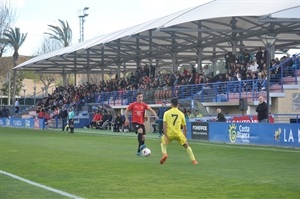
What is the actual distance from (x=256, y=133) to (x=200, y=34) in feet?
65.4

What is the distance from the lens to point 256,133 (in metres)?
26.9

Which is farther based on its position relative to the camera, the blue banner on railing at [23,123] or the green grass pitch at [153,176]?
the blue banner on railing at [23,123]

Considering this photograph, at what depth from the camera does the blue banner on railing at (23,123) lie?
186 feet

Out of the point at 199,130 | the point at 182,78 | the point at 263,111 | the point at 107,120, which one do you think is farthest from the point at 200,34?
the point at 263,111

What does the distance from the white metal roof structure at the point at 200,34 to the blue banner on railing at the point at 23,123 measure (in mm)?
6258

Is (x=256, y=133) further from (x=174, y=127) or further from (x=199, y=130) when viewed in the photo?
(x=174, y=127)

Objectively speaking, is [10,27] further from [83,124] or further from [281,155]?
[281,155]

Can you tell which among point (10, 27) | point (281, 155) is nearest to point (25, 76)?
point (10, 27)

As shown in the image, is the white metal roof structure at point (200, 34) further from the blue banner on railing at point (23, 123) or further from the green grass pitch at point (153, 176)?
the green grass pitch at point (153, 176)

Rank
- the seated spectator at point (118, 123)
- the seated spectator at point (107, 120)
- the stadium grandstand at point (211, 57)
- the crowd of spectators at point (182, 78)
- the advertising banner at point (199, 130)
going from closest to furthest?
the advertising banner at point (199, 130) → the stadium grandstand at point (211, 57) → the crowd of spectators at point (182, 78) → the seated spectator at point (118, 123) → the seated spectator at point (107, 120)

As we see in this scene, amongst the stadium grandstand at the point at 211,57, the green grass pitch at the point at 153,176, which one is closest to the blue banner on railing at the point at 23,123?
the stadium grandstand at the point at 211,57

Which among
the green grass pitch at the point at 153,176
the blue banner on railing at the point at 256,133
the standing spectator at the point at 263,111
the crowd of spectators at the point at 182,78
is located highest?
the crowd of spectators at the point at 182,78

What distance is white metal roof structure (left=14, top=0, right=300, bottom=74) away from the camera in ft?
117

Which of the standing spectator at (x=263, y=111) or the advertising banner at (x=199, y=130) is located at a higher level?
the standing spectator at (x=263, y=111)
